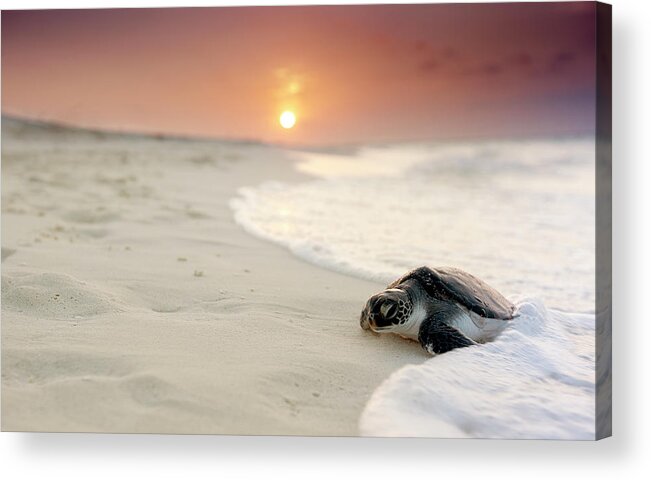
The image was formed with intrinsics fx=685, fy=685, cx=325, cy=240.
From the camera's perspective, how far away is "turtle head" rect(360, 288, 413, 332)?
8.59 ft

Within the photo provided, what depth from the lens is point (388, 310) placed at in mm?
2617

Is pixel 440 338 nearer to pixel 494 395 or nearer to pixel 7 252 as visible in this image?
pixel 494 395

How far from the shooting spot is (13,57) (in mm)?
3031

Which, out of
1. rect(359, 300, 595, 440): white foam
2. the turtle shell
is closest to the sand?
rect(359, 300, 595, 440): white foam

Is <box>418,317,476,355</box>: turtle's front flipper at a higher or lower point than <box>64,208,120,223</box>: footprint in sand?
lower

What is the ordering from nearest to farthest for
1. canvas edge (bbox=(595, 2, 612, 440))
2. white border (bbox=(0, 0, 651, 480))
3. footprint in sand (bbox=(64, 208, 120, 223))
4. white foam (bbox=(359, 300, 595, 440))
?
white foam (bbox=(359, 300, 595, 440)) → white border (bbox=(0, 0, 651, 480)) → canvas edge (bbox=(595, 2, 612, 440)) → footprint in sand (bbox=(64, 208, 120, 223))

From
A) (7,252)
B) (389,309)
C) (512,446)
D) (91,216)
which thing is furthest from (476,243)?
(7,252)

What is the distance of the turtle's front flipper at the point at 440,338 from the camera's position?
2562mm

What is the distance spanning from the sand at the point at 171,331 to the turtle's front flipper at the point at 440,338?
0.05 meters

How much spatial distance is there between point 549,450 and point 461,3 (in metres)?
1.75

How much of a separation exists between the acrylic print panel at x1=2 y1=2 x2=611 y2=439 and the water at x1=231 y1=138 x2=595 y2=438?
1 centimetres

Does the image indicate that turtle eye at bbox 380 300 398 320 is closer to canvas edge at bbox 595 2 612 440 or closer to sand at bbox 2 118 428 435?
sand at bbox 2 118 428 435

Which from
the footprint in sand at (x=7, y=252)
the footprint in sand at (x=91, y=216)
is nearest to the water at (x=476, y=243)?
the footprint in sand at (x=91, y=216)

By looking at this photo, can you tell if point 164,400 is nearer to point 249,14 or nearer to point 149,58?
point 249,14
